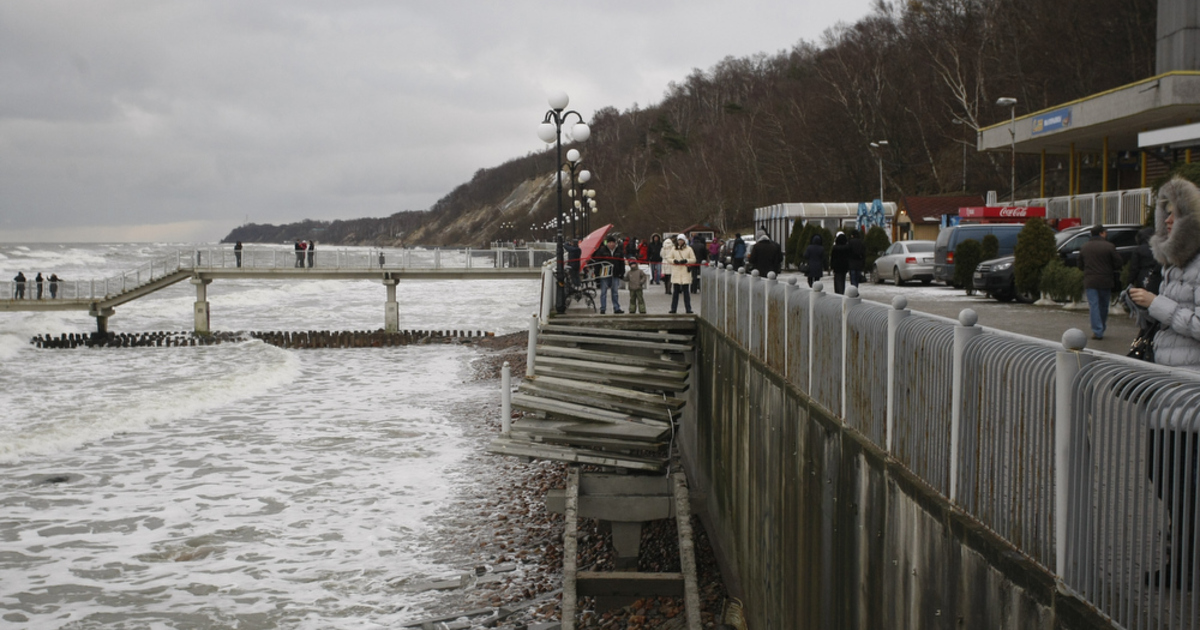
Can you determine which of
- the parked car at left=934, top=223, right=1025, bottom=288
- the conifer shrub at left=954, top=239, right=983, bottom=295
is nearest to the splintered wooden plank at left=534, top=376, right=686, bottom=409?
the conifer shrub at left=954, top=239, right=983, bottom=295

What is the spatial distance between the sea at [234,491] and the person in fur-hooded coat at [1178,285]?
882 centimetres

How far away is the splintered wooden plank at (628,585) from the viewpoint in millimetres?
11352

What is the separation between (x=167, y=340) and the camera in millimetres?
52531

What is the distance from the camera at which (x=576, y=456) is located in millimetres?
13625

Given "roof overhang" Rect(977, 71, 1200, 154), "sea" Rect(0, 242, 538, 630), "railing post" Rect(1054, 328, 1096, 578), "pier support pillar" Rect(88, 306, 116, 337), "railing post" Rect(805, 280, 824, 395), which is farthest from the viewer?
"pier support pillar" Rect(88, 306, 116, 337)

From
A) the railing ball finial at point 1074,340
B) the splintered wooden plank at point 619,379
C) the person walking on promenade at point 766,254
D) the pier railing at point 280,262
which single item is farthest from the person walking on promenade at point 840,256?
the pier railing at point 280,262

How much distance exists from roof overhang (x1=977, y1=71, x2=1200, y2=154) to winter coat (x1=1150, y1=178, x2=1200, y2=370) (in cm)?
2759

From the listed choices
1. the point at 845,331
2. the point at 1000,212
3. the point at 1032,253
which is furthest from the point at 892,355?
the point at 1000,212

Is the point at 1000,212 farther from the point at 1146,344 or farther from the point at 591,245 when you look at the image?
the point at 1146,344

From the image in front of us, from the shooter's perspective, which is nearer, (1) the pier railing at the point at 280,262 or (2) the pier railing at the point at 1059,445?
(2) the pier railing at the point at 1059,445

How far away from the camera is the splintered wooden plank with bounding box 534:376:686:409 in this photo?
48.4ft

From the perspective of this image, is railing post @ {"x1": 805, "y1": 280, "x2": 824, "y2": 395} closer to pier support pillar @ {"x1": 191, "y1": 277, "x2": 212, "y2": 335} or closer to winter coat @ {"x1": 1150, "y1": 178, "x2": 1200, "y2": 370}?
winter coat @ {"x1": 1150, "y1": 178, "x2": 1200, "y2": 370}

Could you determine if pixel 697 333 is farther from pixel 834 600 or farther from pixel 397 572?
pixel 834 600

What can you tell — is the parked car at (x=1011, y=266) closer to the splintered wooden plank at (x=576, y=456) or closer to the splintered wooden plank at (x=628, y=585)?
the splintered wooden plank at (x=576, y=456)
